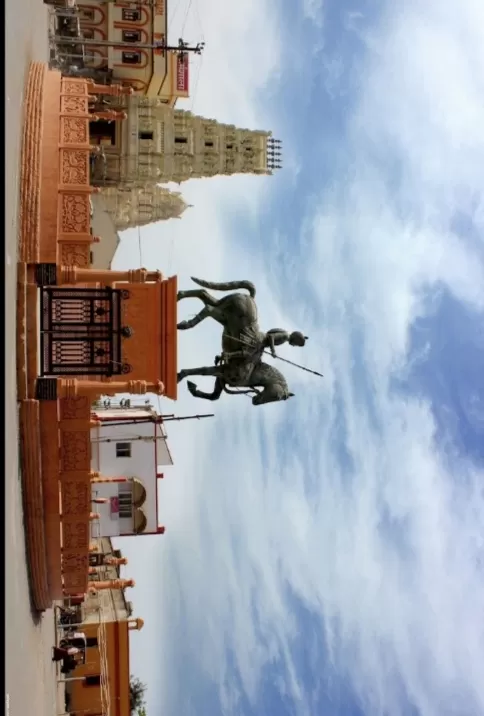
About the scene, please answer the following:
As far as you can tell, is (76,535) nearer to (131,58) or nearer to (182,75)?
(131,58)

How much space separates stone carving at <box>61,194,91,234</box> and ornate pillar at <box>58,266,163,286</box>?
1681 millimetres

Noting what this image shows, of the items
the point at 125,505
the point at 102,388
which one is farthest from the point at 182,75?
the point at 102,388

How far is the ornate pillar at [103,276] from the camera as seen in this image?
12.5 meters

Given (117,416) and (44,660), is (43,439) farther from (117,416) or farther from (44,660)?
(117,416)

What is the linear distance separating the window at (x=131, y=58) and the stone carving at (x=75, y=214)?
25.8m

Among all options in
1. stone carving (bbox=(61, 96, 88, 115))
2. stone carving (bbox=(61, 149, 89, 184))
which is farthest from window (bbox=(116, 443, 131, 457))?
Result: stone carving (bbox=(61, 96, 88, 115))

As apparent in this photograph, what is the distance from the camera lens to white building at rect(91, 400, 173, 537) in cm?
2542

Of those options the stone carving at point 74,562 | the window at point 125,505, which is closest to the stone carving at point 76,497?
the stone carving at point 74,562

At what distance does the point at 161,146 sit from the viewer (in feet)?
119

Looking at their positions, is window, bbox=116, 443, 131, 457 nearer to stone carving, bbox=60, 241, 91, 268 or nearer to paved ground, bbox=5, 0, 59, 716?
paved ground, bbox=5, 0, 59, 716

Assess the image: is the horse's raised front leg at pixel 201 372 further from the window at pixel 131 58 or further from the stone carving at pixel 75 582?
the window at pixel 131 58

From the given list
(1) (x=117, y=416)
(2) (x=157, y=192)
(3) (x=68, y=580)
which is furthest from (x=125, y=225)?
(3) (x=68, y=580)

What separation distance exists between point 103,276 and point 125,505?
1474 centimetres

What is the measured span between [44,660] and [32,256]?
942 cm
